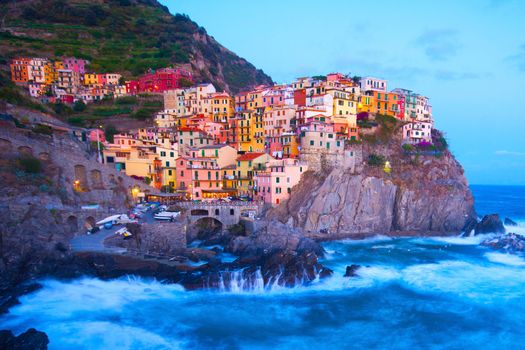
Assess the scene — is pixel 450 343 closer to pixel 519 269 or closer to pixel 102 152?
pixel 519 269

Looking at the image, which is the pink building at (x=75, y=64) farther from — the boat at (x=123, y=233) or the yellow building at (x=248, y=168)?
the boat at (x=123, y=233)

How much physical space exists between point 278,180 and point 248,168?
184 inches

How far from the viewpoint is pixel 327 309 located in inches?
1006

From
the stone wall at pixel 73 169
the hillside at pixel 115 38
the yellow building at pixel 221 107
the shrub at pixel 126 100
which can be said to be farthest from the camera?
the hillside at pixel 115 38

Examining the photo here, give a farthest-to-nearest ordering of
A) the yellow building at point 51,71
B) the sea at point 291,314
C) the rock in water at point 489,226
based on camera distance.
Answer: the yellow building at point 51,71 < the rock in water at point 489,226 < the sea at point 291,314

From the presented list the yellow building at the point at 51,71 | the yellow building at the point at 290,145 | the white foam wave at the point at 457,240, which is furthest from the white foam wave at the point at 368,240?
the yellow building at the point at 51,71

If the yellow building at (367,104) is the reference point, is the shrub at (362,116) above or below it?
below

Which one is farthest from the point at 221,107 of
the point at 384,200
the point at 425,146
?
the point at 425,146

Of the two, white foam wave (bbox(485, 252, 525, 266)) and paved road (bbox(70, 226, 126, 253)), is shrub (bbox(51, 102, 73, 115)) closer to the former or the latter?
paved road (bbox(70, 226, 126, 253))

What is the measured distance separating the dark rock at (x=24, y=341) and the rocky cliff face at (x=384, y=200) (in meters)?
27.1

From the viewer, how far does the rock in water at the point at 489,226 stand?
4669 centimetres

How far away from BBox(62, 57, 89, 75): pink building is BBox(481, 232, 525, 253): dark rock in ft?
246

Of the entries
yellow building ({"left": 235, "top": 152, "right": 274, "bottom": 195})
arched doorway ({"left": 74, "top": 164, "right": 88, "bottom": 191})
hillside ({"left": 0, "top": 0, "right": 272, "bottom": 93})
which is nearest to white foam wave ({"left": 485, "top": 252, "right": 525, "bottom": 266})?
yellow building ({"left": 235, "top": 152, "right": 274, "bottom": 195})

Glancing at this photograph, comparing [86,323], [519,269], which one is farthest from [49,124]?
[519,269]
